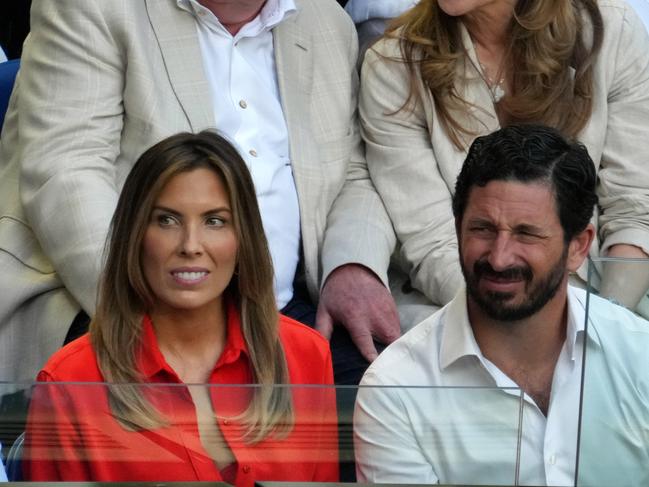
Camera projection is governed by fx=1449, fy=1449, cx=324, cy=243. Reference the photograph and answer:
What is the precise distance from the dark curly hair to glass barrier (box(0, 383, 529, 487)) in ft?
2.25

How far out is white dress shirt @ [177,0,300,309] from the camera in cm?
272

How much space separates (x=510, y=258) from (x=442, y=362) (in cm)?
19

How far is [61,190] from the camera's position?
2.59 meters

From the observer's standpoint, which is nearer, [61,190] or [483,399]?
[483,399]

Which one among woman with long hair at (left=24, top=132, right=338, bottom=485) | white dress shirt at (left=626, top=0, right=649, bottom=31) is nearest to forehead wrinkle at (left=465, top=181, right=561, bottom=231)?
woman with long hair at (left=24, top=132, right=338, bottom=485)

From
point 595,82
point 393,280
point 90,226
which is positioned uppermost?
point 595,82

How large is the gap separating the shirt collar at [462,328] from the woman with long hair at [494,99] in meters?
0.64

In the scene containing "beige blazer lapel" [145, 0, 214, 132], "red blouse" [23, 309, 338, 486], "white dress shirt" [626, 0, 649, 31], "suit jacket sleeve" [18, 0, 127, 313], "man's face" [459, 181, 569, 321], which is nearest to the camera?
"red blouse" [23, 309, 338, 486]

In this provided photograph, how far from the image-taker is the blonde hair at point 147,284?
213 centimetres

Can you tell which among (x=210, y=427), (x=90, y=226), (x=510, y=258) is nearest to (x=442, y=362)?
(x=510, y=258)

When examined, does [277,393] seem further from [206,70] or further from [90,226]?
[206,70]

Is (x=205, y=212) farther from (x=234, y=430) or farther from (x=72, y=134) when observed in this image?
(x=234, y=430)

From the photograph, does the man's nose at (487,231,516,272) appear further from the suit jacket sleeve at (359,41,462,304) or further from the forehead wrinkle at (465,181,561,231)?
the suit jacket sleeve at (359,41,462,304)

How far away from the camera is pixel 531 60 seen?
279 centimetres
